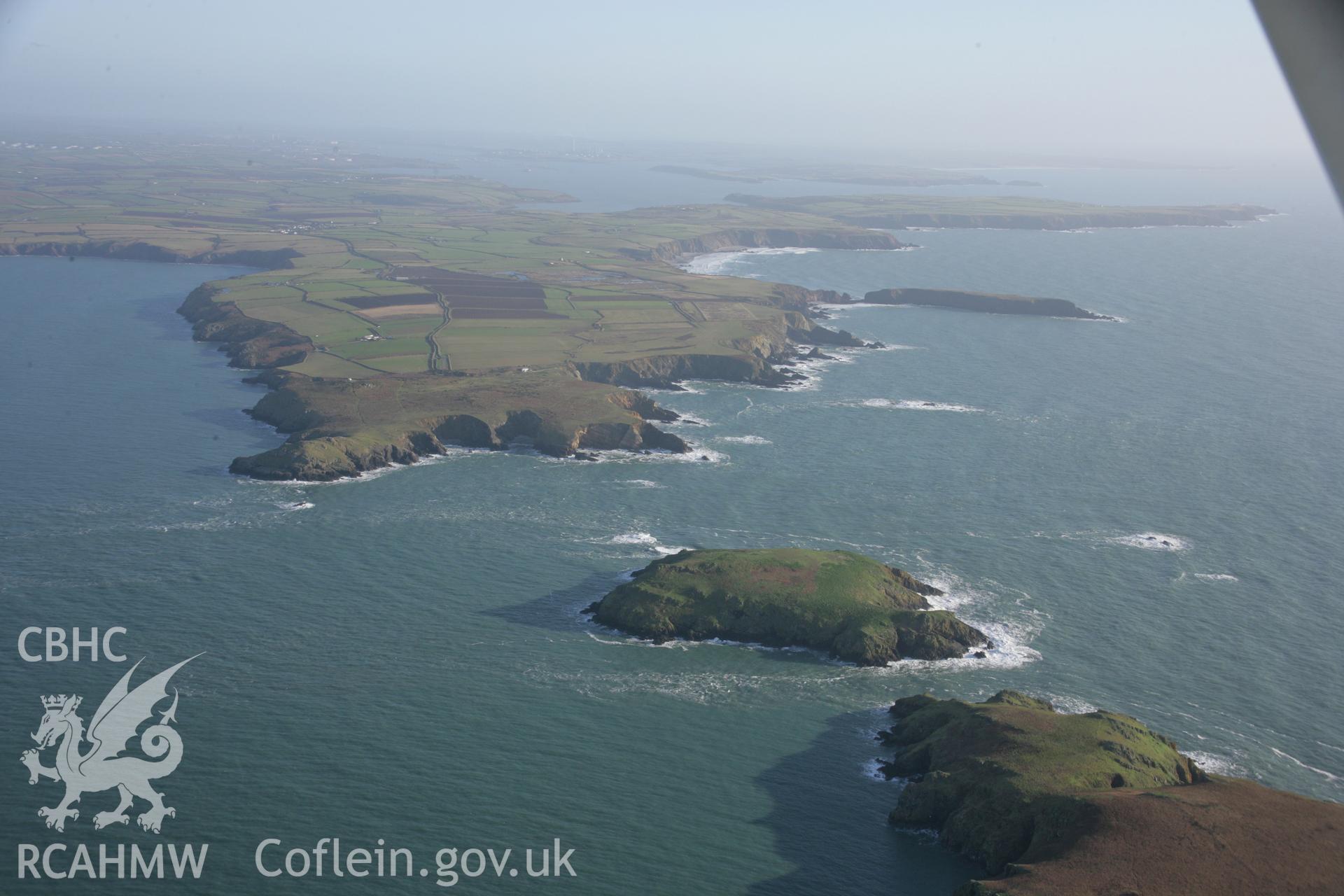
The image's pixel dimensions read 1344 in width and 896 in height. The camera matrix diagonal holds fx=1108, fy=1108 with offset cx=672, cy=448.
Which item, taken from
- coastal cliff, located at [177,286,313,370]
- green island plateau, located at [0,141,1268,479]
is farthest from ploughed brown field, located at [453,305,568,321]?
coastal cliff, located at [177,286,313,370]

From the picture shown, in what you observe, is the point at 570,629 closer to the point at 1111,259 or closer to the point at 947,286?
the point at 947,286

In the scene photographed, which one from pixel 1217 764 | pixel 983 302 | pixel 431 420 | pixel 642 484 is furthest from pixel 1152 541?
pixel 983 302

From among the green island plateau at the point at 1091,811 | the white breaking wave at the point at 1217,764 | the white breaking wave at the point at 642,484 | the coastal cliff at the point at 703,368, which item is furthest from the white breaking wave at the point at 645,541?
the coastal cliff at the point at 703,368

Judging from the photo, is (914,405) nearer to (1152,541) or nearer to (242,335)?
(1152,541)

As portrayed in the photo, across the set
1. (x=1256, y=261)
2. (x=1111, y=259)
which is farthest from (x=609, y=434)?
(x=1256, y=261)

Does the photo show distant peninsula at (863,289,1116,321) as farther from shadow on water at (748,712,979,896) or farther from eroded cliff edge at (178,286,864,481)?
shadow on water at (748,712,979,896)

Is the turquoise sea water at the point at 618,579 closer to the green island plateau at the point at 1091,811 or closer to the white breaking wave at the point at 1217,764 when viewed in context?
the white breaking wave at the point at 1217,764
